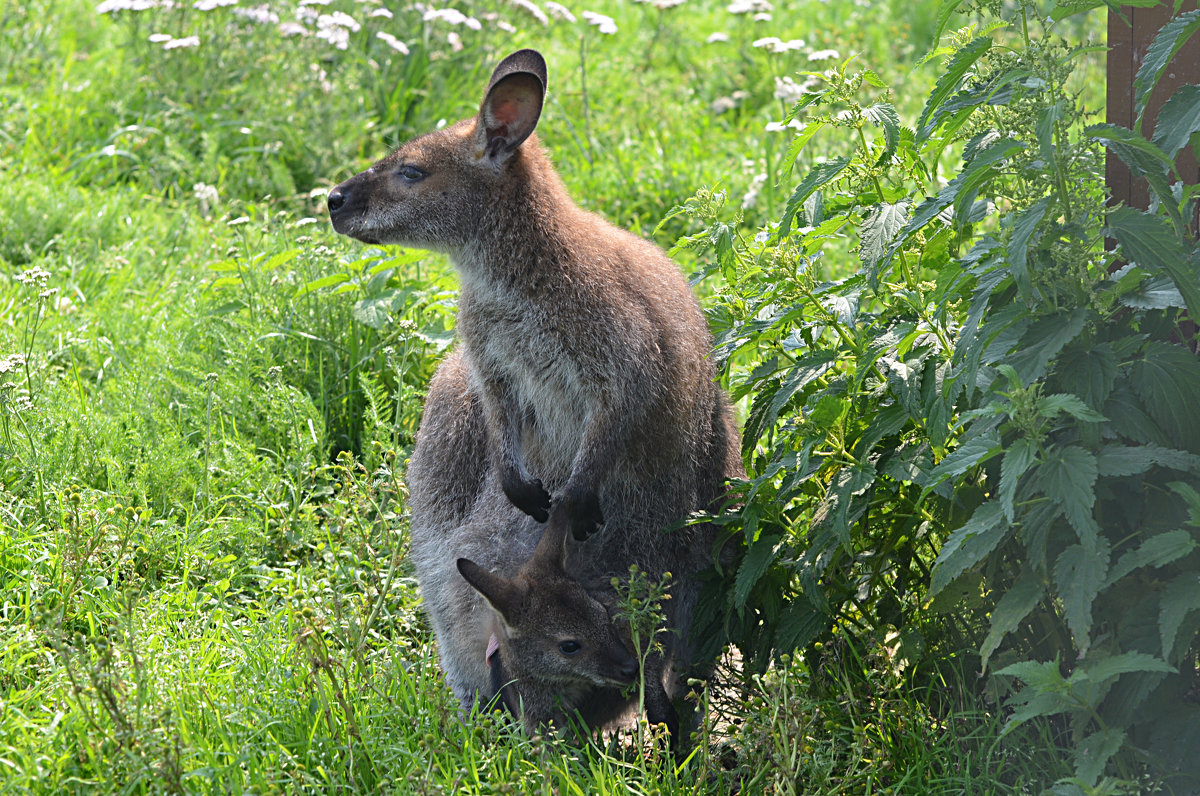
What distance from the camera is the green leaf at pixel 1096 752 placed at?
2701mm

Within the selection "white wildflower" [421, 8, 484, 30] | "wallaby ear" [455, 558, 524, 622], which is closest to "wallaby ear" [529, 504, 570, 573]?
"wallaby ear" [455, 558, 524, 622]

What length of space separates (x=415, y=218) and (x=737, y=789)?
6.39 feet

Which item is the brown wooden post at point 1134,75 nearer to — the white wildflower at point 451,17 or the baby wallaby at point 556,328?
the baby wallaby at point 556,328

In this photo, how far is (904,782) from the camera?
335 centimetres

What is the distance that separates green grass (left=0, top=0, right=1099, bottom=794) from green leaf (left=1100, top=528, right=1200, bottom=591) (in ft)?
2.62

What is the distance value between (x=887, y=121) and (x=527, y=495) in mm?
1466

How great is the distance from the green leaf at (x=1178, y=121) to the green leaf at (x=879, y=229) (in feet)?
2.41

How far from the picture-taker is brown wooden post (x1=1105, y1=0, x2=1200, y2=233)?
3.37m

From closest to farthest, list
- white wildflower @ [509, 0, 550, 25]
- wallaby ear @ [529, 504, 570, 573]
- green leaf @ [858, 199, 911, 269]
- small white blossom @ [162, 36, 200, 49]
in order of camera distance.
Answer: green leaf @ [858, 199, 911, 269] → wallaby ear @ [529, 504, 570, 573] → small white blossom @ [162, 36, 200, 49] → white wildflower @ [509, 0, 550, 25]

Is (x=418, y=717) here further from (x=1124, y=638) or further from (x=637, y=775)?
(x=1124, y=638)

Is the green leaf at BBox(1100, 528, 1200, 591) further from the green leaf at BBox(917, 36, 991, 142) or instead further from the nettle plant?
the green leaf at BBox(917, 36, 991, 142)

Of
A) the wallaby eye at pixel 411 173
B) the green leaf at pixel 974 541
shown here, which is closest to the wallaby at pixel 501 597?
the wallaby eye at pixel 411 173

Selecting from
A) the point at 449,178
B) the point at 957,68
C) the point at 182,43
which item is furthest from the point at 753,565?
the point at 182,43

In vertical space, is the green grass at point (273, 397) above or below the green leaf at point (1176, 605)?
below
